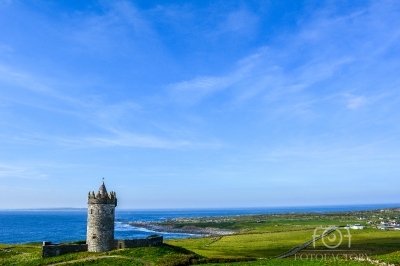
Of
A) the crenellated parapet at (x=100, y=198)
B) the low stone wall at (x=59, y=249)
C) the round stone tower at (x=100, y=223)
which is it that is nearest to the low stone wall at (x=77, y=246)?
the low stone wall at (x=59, y=249)

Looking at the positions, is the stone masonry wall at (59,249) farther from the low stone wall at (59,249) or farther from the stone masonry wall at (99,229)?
the stone masonry wall at (99,229)

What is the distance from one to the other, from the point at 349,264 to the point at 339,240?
218 feet

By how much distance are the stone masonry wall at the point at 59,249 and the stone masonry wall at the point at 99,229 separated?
4.02 ft

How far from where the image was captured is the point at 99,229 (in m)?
44.5

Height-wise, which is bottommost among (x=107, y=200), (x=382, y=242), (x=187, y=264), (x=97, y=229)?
(x=382, y=242)

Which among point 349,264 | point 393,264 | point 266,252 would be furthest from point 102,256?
point 266,252

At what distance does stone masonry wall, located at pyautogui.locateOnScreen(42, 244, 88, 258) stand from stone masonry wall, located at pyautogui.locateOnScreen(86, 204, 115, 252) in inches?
48.3

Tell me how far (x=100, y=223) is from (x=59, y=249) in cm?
575

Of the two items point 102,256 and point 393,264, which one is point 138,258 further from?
point 393,264

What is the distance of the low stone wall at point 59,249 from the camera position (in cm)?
4334

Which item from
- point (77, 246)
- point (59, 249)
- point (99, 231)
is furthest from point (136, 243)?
point (59, 249)

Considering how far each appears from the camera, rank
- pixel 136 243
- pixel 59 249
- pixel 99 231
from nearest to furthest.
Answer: pixel 59 249 < pixel 99 231 < pixel 136 243

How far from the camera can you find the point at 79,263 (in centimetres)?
3950

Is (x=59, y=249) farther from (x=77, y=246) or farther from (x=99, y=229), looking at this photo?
(x=99, y=229)
